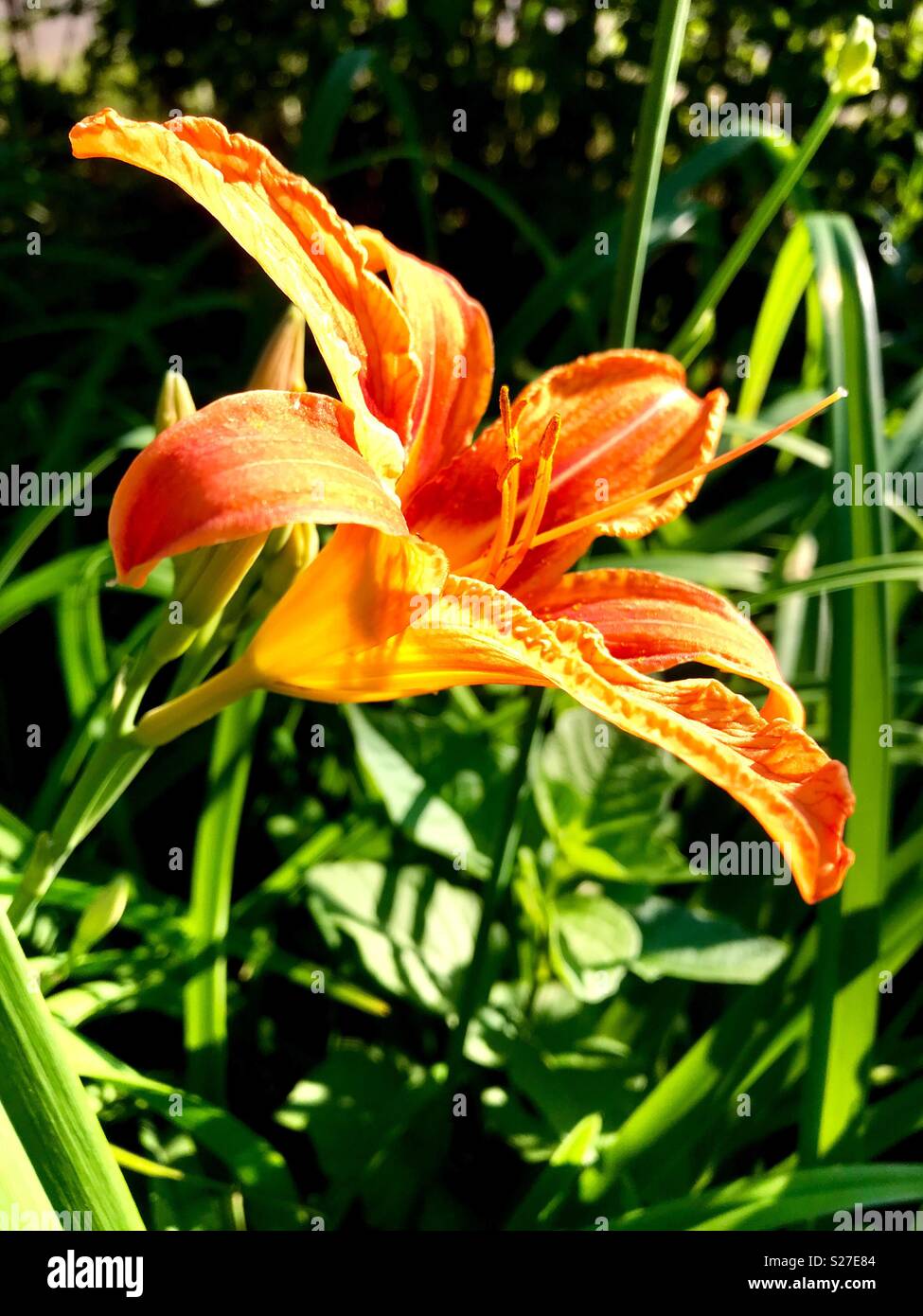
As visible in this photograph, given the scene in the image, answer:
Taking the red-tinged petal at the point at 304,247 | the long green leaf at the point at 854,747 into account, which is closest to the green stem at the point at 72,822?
the red-tinged petal at the point at 304,247

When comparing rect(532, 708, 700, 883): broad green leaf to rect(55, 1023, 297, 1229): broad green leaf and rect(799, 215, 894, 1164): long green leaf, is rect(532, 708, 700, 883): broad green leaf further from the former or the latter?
rect(55, 1023, 297, 1229): broad green leaf

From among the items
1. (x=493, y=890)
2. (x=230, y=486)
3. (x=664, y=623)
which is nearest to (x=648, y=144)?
(x=664, y=623)

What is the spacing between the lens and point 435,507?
2.84 ft

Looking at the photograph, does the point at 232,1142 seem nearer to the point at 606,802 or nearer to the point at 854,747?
the point at 606,802

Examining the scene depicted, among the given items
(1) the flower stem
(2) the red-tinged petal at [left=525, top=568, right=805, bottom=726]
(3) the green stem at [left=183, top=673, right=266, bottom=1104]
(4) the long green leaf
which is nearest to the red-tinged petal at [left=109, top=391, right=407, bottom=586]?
(1) the flower stem

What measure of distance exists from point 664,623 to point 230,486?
0.39m

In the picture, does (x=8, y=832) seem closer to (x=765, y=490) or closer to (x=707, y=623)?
(x=707, y=623)

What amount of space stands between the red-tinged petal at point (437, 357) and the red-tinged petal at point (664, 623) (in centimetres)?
14

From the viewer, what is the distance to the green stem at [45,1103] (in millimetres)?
555

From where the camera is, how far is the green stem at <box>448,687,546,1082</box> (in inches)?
36.7

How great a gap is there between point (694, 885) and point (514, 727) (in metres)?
0.32

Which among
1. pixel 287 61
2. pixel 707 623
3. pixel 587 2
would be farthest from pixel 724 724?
pixel 287 61

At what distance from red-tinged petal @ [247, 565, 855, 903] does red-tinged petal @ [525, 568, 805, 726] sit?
5 cm

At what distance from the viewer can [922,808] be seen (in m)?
1.30
